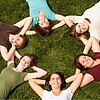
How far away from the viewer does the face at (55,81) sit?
→ 5.91 meters

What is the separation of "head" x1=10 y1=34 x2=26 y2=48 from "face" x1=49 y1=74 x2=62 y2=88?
92cm

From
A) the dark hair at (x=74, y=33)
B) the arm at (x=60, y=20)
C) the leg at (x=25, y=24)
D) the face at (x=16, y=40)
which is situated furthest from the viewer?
the arm at (x=60, y=20)

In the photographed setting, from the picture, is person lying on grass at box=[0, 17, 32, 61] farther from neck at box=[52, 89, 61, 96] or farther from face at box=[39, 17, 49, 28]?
neck at box=[52, 89, 61, 96]

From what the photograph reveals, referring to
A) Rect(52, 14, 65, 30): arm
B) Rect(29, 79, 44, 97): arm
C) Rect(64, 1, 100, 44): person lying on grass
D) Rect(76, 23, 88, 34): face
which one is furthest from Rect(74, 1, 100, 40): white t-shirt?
Rect(29, 79, 44, 97): arm

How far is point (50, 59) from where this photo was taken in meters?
6.48

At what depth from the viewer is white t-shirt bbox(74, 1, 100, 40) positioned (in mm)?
6371

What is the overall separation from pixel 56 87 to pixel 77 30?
46.9 inches

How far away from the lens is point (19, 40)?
249 inches

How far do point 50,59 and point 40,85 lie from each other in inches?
23.6

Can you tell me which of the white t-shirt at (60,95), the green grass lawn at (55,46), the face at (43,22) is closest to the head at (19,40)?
the green grass lawn at (55,46)

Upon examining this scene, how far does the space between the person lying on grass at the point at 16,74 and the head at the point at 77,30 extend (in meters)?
0.92

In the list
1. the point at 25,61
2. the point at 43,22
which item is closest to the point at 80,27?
the point at 43,22

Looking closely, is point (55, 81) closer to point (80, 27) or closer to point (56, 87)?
point (56, 87)

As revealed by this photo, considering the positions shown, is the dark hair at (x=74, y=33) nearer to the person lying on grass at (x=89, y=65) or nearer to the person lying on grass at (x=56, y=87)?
the person lying on grass at (x=89, y=65)
